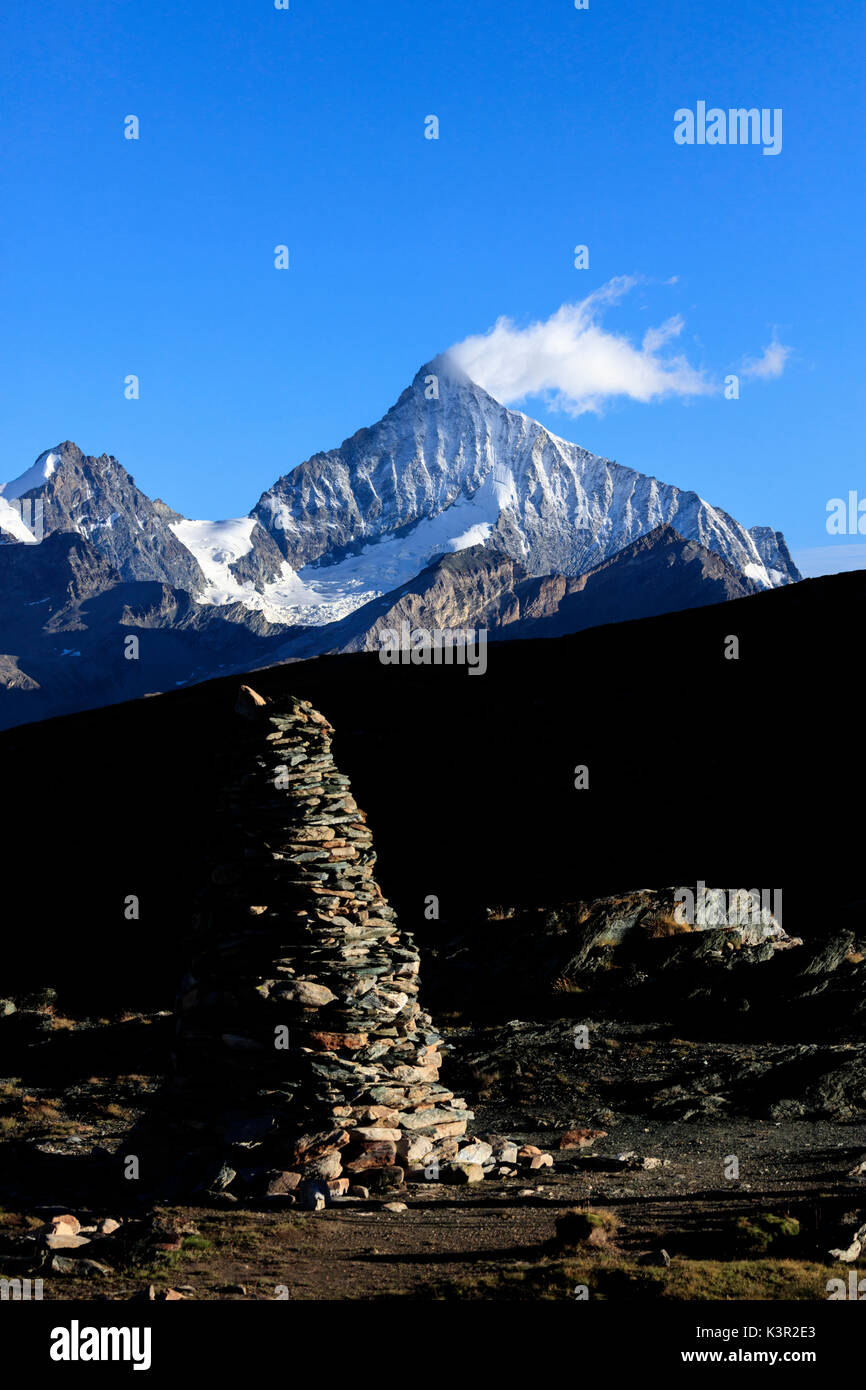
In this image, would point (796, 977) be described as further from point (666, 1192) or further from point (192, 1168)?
point (192, 1168)

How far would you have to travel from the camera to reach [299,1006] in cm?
1326

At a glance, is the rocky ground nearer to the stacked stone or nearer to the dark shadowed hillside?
the stacked stone

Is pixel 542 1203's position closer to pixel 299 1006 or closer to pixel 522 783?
pixel 299 1006

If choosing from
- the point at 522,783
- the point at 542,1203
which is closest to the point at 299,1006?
the point at 542,1203

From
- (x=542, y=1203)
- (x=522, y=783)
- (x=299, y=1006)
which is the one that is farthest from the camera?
(x=522, y=783)

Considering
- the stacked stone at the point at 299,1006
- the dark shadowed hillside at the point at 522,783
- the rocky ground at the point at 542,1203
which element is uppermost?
the dark shadowed hillside at the point at 522,783

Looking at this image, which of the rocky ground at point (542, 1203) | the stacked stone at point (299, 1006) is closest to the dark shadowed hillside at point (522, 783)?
the rocky ground at point (542, 1203)

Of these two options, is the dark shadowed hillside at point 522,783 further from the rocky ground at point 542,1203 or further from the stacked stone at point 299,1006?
the stacked stone at point 299,1006

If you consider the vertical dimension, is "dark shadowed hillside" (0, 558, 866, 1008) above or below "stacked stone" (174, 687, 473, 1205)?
above

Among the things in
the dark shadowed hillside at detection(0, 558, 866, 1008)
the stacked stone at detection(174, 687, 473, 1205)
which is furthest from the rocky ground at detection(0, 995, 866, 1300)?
the dark shadowed hillside at detection(0, 558, 866, 1008)

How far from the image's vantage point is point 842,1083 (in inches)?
707

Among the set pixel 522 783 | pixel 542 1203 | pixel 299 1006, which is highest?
pixel 522 783

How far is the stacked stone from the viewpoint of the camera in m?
12.8

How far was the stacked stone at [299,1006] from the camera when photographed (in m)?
12.8
